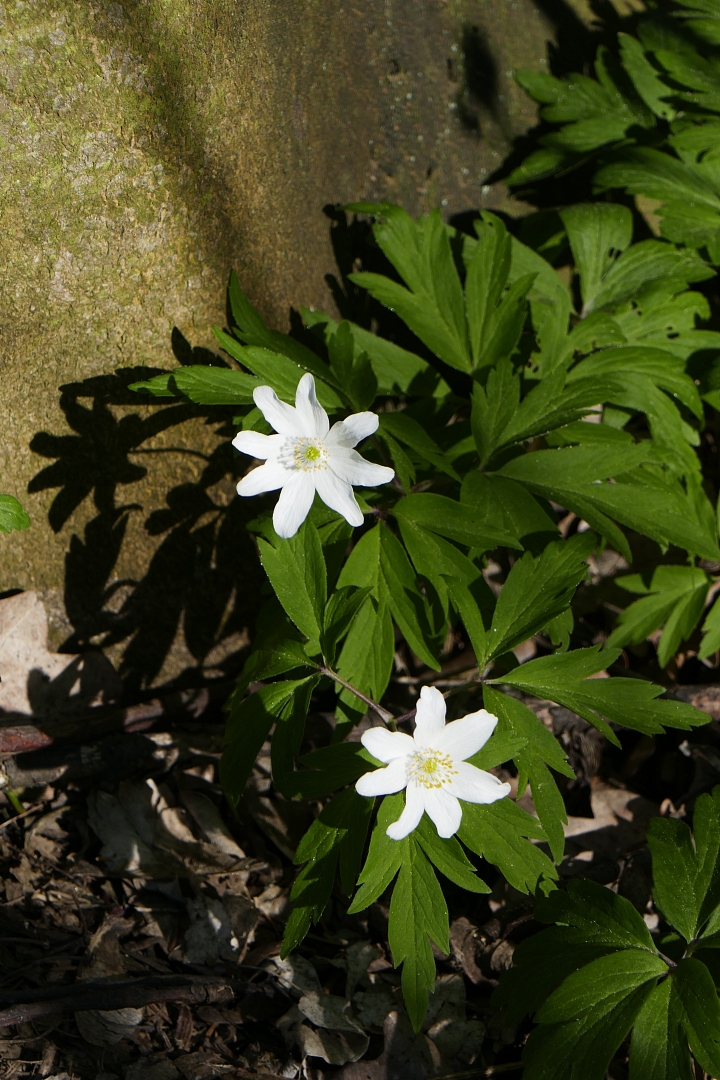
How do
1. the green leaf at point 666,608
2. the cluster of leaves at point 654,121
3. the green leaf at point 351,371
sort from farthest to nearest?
the cluster of leaves at point 654,121 → the green leaf at point 666,608 → the green leaf at point 351,371

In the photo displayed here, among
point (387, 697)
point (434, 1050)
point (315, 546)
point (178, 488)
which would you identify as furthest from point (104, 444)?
point (434, 1050)

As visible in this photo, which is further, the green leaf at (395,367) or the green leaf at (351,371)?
the green leaf at (395,367)

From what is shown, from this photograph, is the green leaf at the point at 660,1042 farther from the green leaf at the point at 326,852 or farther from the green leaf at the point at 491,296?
the green leaf at the point at 491,296

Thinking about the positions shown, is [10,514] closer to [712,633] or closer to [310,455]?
[310,455]

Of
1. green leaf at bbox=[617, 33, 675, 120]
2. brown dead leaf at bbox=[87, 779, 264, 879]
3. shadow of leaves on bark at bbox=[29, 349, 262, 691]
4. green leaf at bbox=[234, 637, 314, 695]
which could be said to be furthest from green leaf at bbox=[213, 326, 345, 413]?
green leaf at bbox=[617, 33, 675, 120]

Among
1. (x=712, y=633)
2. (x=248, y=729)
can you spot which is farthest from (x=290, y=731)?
(x=712, y=633)

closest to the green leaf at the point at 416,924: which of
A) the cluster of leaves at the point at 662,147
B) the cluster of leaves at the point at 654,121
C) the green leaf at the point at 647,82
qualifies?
the cluster of leaves at the point at 662,147

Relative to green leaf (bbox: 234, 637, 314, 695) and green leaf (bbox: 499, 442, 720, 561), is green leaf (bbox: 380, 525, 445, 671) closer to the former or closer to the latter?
green leaf (bbox: 234, 637, 314, 695)
